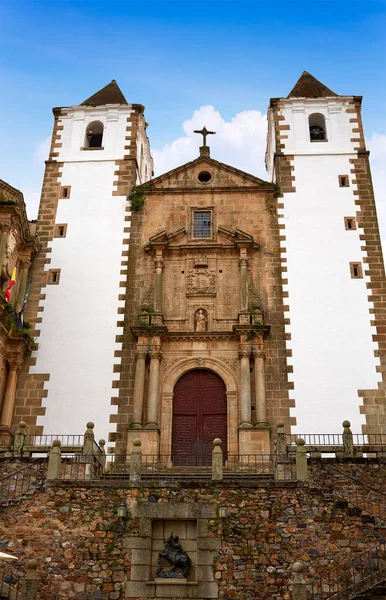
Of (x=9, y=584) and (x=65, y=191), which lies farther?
(x=65, y=191)

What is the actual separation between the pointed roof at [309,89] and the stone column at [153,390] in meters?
11.0

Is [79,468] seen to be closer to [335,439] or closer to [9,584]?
[9,584]

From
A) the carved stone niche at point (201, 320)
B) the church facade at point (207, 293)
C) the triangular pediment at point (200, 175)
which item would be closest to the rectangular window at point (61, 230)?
the church facade at point (207, 293)

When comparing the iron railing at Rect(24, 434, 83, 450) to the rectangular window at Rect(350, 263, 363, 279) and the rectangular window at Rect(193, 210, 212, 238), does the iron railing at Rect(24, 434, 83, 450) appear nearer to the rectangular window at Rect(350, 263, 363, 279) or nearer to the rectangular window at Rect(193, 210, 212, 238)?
Result: the rectangular window at Rect(193, 210, 212, 238)

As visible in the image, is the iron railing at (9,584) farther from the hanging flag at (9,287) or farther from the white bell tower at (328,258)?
the white bell tower at (328,258)

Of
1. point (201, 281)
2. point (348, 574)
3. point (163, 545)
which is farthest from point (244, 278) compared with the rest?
point (348, 574)

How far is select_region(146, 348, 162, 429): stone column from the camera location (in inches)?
757

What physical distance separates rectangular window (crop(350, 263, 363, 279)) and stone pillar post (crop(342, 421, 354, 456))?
217 inches

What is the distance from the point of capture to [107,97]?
26.5 metres

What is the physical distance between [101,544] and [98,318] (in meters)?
8.27

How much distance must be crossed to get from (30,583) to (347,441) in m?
8.16

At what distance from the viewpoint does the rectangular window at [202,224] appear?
2233cm

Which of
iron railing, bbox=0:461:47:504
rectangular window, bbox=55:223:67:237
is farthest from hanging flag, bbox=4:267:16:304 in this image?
iron railing, bbox=0:461:47:504

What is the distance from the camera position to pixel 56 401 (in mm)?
19797
